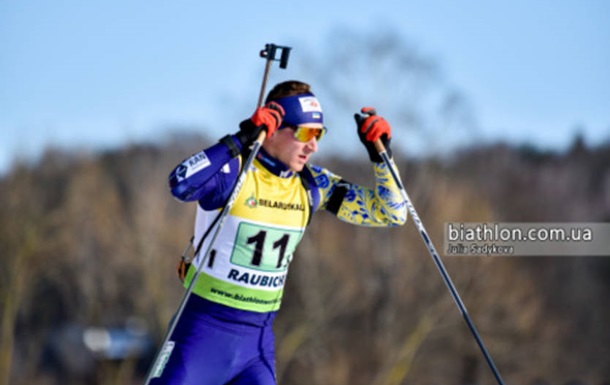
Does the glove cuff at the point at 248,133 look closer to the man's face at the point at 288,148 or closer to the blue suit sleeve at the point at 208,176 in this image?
the blue suit sleeve at the point at 208,176

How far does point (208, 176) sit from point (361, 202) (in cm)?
106

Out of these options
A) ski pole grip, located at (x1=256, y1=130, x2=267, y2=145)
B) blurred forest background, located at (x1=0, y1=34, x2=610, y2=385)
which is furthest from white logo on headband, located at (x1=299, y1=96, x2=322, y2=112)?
blurred forest background, located at (x1=0, y1=34, x2=610, y2=385)

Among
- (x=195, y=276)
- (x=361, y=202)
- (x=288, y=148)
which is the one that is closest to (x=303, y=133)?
(x=288, y=148)

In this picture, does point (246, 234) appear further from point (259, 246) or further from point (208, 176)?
point (208, 176)

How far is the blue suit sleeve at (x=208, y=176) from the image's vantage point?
181 inches

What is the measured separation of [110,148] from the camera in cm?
4266

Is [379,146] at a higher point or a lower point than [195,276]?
higher

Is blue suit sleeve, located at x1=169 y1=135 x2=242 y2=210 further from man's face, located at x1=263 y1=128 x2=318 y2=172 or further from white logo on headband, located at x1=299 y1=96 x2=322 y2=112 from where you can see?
white logo on headband, located at x1=299 y1=96 x2=322 y2=112

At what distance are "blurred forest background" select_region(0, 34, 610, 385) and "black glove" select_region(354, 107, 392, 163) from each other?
24.0 metres

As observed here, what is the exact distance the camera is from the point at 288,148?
16.2 ft

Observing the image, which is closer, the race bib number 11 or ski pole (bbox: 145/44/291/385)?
ski pole (bbox: 145/44/291/385)

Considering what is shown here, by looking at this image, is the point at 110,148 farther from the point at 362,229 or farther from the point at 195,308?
the point at 195,308

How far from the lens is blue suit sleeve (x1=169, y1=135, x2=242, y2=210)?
15.1 ft

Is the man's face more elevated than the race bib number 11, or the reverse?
the man's face
